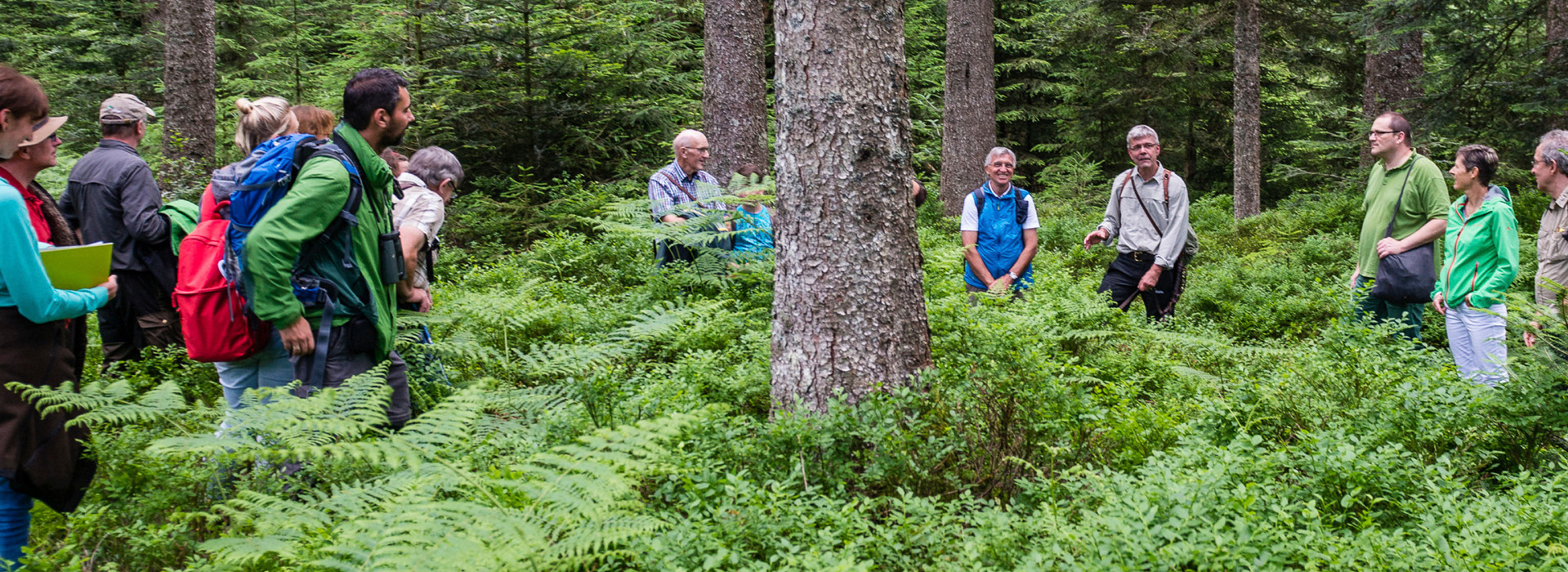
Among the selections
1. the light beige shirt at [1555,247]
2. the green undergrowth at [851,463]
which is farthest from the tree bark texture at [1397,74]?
the green undergrowth at [851,463]

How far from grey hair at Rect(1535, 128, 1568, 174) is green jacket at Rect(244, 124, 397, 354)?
6.78 meters

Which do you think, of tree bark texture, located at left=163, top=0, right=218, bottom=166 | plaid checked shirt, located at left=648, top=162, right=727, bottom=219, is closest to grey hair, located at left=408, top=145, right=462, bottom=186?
plaid checked shirt, located at left=648, top=162, right=727, bottom=219

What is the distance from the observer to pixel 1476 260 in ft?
19.4

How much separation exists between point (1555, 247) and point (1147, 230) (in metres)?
2.50

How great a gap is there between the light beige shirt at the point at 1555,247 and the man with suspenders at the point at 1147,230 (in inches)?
84.0

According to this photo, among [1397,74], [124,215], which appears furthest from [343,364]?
[1397,74]

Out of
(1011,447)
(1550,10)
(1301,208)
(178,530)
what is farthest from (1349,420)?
(1301,208)

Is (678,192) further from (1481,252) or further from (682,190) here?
(1481,252)

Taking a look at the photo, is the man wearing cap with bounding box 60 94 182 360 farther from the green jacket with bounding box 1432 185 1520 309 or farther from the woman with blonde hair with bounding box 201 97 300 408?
the green jacket with bounding box 1432 185 1520 309

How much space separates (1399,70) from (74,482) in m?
16.9

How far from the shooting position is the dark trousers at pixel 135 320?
228 inches

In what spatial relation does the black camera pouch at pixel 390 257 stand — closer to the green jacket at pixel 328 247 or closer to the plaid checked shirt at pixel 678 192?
the green jacket at pixel 328 247

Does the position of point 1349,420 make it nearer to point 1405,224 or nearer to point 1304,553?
point 1304,553

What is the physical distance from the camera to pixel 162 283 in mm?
5816
